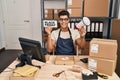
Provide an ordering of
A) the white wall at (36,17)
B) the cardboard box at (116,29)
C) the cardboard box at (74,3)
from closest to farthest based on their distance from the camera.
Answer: the cardboard box at (116,29) → the cardboard box at (74,3) → the white wall at (36,17)

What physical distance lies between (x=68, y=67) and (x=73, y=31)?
83cm

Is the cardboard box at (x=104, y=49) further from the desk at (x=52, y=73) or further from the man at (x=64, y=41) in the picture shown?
the man at (x=64, y=41)

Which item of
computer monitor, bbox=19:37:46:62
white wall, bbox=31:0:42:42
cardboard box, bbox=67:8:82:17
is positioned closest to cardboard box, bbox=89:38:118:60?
computer monitor, bbox=19:37:46:62

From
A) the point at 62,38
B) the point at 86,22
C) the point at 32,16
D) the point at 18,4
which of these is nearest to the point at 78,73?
the point at 86,22

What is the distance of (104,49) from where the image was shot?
4.58ft

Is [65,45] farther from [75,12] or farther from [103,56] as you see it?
[75,12]

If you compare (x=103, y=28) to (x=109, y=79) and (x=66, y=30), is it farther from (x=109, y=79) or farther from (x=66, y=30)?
(x=109, y=79)

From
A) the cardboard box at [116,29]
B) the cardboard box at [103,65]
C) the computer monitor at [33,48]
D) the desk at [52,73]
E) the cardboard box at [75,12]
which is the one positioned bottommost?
the desk at [52,73]

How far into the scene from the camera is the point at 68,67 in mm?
1589

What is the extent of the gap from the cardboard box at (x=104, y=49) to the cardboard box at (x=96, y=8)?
1723 mm

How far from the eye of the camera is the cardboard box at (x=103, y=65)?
1.40 m

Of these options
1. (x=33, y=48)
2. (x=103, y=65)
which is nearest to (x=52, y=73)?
(x=33, y=48)

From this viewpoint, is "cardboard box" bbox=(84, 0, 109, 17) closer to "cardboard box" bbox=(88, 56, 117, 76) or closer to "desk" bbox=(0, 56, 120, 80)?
"desk" bbox=(0, 56, 120, 80)

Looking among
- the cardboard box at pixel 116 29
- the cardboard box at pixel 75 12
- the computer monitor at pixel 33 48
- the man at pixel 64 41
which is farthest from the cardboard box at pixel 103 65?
the cardboard box at pixel 75 12
